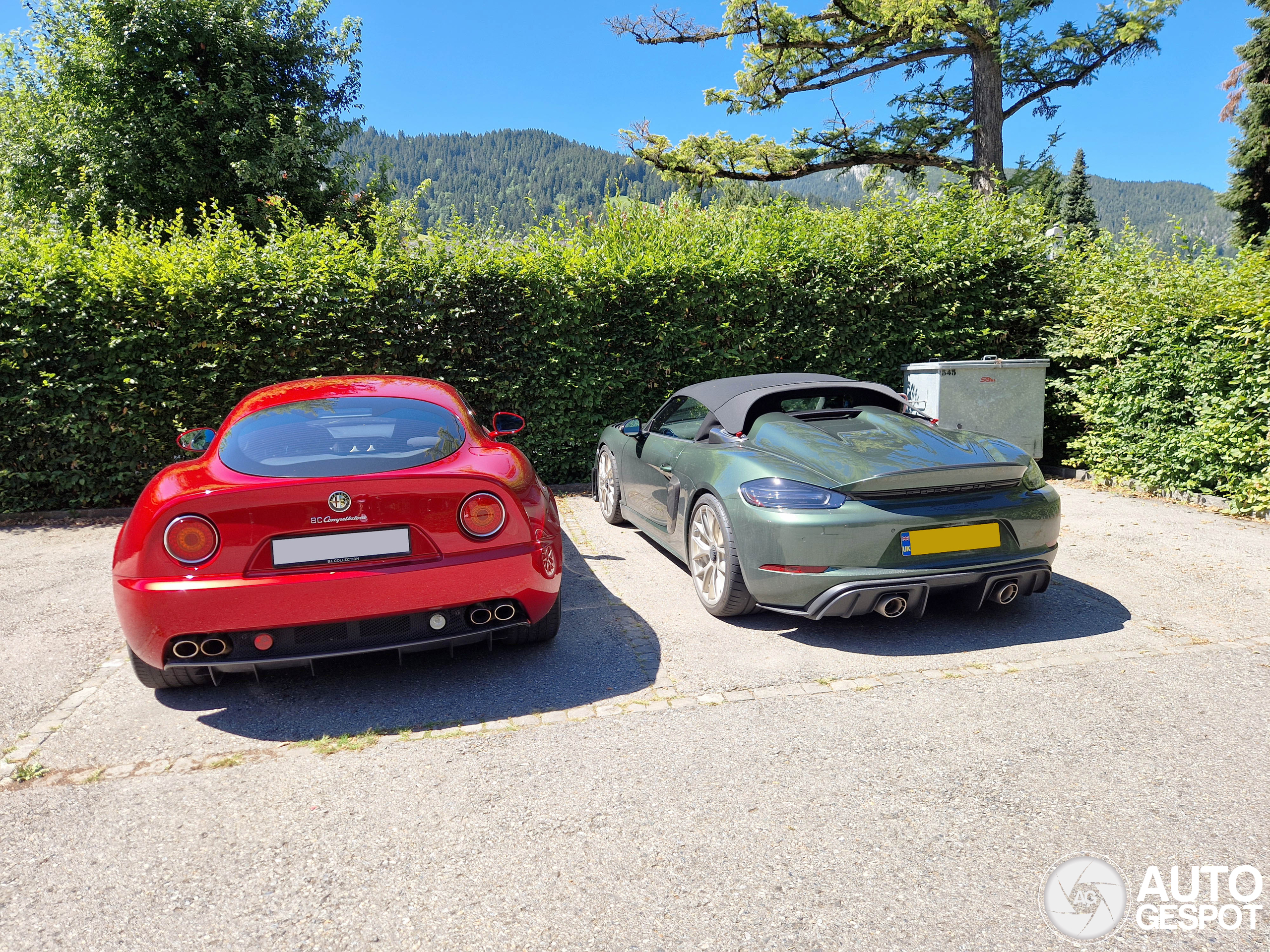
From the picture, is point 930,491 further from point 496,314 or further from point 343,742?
point 496,314

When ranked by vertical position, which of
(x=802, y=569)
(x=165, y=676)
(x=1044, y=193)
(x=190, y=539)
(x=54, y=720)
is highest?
(x=1044, y=193)

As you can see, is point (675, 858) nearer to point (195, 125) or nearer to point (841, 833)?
point (841, 833)

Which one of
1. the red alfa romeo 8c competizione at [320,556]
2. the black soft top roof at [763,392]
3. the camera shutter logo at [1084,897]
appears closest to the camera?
the camera shutter logo at [1084,897]

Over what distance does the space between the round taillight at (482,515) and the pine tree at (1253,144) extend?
106ft

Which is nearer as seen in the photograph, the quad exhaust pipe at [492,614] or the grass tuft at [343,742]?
the grass tuft at [343,742]

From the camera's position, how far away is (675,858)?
2174 mm

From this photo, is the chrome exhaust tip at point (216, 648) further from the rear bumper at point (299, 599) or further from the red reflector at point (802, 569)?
the red reflector at point (802, 569)

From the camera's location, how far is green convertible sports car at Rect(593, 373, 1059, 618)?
11.8 ft

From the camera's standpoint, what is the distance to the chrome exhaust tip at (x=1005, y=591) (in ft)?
12.3

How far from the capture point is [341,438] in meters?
3.52

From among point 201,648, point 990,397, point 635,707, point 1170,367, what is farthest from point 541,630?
point 1170,367

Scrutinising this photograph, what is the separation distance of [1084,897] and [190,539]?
3.19m

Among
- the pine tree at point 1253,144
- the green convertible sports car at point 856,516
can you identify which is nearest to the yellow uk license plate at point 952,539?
the green convertible sports car at point 856,516

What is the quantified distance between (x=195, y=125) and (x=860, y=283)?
12698 mm
